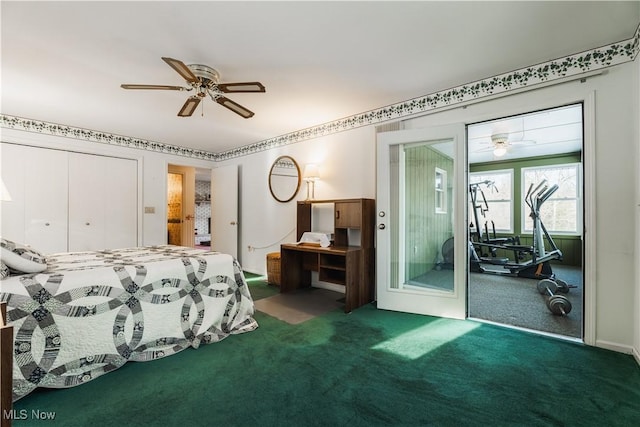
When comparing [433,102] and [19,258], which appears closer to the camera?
[19,258]

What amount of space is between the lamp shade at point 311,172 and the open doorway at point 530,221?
1874 millimetres

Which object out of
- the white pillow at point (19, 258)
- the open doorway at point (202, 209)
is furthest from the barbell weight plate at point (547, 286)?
the open doorway at point (202, 209)

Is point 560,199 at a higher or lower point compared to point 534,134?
lower

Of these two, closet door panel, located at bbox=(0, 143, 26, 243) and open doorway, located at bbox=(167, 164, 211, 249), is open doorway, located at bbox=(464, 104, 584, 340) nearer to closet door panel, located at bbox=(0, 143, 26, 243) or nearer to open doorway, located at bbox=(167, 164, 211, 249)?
closet door panel, located at bbox=(0, 143, 26, 243)

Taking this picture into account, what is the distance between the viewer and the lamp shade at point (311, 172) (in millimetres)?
3932

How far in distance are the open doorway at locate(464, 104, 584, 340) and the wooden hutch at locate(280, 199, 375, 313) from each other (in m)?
0.89

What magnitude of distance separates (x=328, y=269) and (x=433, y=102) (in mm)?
2288

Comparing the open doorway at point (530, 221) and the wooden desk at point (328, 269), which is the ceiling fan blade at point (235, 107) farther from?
the open doorway at point (530, 221)

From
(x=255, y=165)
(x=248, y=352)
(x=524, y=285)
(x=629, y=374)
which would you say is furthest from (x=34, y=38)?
(x=524, y=285)

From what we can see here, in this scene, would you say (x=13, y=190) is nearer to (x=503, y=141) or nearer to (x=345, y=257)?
(x=345, y=257)

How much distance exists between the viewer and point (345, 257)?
10.4 feet

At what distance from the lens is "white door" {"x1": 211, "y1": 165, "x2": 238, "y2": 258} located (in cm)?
525

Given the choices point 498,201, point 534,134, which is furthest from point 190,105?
point 498,201

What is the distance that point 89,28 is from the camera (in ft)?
6.47
